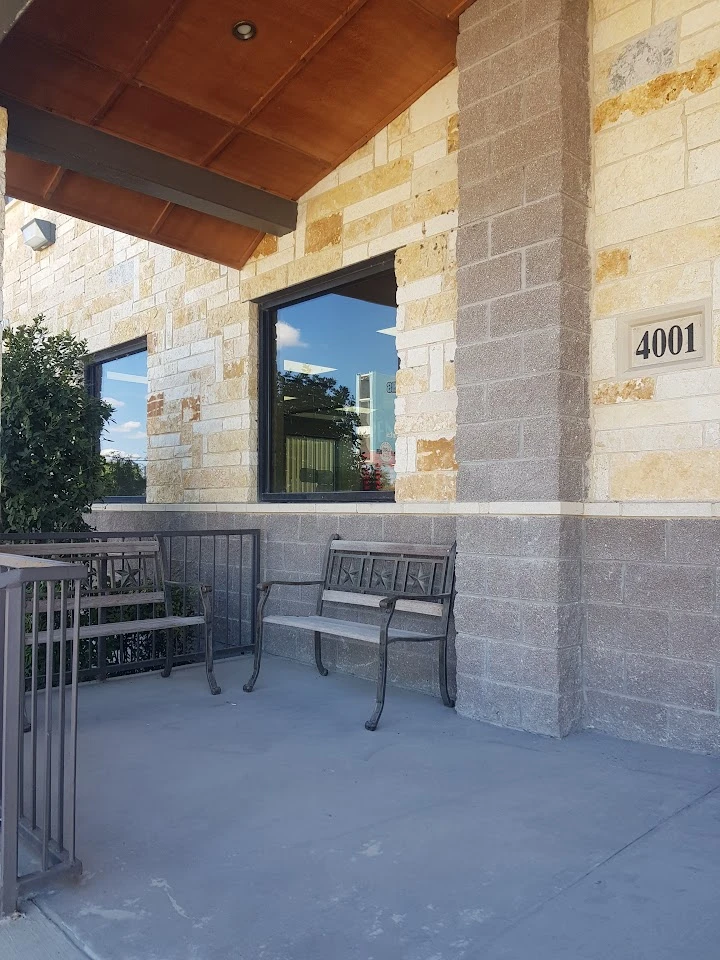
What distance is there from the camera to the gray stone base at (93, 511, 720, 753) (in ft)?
10.3

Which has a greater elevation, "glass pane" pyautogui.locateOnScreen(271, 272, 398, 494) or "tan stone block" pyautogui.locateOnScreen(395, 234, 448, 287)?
"tan stone block" pyautogui.locateOnScreen(395, 234, 448, 287)

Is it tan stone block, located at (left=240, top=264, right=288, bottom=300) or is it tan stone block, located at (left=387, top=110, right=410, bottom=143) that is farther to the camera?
tan stone block, located at (left=240, top=264, right=288, bottom=300)

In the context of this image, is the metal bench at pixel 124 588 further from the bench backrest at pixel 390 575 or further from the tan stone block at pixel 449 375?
the tan stone block at pixel 449 375

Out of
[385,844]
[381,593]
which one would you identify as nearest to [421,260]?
[381,593]

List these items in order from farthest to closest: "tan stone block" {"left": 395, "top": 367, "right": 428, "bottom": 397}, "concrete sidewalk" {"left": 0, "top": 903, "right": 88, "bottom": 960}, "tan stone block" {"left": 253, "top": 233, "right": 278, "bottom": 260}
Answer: "tan stone block" {"left": 253, "top": 233, "right": 278, "bottom": 260}, "tan stone block" {"left": 395, "top": 367, "right": 428, "bottom": 397}, "concrete sidewalk" {"left": 0, "top": 903, "right": 88, "bottom": 960}

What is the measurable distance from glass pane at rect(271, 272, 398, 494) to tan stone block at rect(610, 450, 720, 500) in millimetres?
1586

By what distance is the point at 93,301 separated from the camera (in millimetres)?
7430

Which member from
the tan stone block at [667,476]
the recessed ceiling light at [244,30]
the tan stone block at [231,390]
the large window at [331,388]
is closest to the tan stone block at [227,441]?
the large window at [331,388]

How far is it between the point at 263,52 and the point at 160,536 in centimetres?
277

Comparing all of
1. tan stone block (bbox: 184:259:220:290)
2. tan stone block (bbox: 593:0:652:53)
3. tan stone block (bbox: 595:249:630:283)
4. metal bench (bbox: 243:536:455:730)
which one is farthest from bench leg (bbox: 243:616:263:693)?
tan stone block (bbox: 593:0:652:53)

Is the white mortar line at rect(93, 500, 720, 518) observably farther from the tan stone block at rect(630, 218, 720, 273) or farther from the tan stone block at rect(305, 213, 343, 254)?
the tan stone block at rect(305, 213, 343, 254)

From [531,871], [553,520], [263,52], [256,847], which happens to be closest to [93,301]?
[263,52]

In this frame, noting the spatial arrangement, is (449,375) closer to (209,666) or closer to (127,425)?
(209,666)

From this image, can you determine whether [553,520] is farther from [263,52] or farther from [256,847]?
[263,52]
